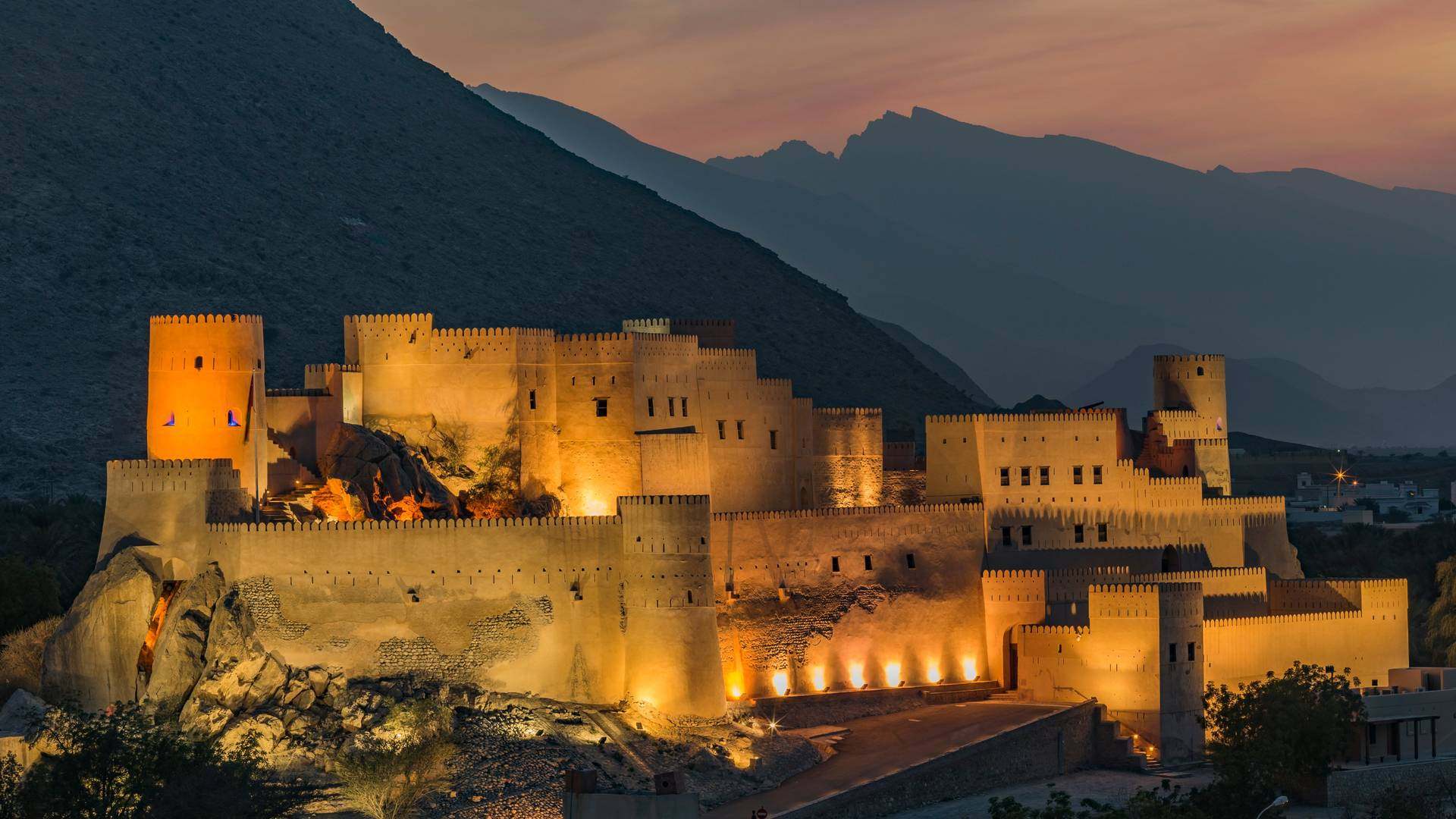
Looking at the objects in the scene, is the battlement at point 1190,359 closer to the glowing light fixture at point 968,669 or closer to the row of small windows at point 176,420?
the glowing light fixture at point 968,669

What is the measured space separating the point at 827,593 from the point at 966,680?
4.03 metres

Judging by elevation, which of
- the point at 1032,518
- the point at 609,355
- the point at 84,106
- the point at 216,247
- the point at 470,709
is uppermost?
the point at 84,106

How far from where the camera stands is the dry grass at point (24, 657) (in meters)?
50.3

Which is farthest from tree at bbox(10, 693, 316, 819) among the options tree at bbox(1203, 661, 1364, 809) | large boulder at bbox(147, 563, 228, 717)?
tree at bbox(1203, 661, 1364, 809)

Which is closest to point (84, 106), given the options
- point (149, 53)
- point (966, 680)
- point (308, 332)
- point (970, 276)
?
point (149, 53)

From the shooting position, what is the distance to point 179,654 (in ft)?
151

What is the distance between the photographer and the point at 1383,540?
294ft

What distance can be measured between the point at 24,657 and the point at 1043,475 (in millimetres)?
24376

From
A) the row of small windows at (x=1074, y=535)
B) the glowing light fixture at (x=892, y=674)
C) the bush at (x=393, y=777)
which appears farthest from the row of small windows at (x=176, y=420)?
the row of small windows at (x=1074, y=535)

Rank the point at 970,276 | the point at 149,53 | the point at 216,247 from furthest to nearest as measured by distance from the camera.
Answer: the point at 970,276, the point at 149,53, the point at 216,247

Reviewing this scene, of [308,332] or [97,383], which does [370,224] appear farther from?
[97,383]

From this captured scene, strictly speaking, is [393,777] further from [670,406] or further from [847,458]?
[847,458]

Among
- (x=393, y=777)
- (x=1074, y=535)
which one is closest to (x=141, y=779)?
(x=393, y=777)

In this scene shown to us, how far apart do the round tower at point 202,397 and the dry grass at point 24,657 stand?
471 cm
